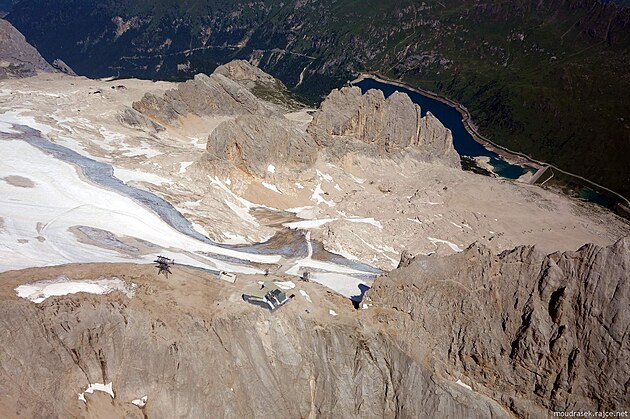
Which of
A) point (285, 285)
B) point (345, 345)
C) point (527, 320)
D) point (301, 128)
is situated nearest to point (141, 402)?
point (285, 285)

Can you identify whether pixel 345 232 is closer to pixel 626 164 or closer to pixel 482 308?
pixel 482 308

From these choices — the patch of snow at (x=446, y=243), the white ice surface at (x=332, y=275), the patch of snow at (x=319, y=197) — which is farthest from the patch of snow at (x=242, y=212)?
the patch of snow at (x=446, y=243)

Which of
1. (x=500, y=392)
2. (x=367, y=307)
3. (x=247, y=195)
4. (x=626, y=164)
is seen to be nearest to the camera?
(x=500, y=392)

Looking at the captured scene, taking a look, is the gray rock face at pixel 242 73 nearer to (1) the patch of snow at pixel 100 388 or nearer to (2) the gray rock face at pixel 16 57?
(2) the gray rock face at pixel 16 57

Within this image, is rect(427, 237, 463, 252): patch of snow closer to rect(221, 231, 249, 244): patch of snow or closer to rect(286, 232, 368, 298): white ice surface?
rect(286, 232, 368, 298): white ice surface

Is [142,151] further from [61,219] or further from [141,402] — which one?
[141,402]

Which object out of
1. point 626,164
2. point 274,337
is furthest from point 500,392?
point 626,164
